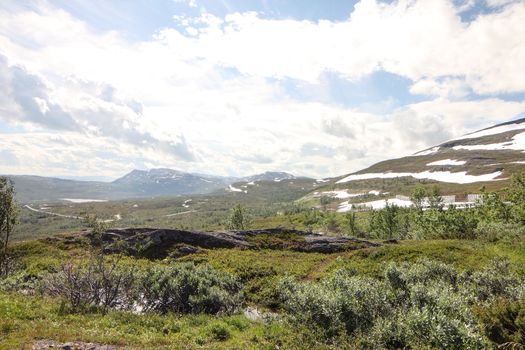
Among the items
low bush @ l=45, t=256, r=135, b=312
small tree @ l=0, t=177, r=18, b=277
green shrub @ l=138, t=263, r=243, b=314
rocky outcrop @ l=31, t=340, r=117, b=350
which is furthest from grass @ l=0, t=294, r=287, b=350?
small tree @ l=0, t=177, r=18, b=277

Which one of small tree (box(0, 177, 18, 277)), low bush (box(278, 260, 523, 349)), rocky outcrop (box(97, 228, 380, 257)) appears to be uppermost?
small tree (box(0, 177, 18, 277))

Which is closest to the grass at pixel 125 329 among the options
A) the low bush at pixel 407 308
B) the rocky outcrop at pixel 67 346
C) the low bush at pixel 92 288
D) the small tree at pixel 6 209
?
the rocky outcrop at pixel 67 346

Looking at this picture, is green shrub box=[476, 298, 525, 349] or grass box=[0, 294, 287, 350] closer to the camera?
green shrub box=[476, 298, 525, 349]

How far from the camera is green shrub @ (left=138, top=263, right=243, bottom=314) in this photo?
22797 mm

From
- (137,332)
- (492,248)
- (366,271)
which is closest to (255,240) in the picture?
(366,271)

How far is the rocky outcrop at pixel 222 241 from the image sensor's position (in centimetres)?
4362

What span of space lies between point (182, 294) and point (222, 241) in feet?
79.1

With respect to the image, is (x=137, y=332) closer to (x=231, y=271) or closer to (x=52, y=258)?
(x=231, y=271)

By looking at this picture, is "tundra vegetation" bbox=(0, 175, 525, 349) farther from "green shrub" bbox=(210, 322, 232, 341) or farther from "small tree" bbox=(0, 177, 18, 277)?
"small tree" bbox=(0, 177, 18, 277)

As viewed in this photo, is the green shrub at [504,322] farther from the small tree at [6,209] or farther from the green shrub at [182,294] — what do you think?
the small tree at [6,209]

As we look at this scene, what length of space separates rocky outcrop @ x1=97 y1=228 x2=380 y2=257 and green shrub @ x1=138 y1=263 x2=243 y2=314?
1827 cm

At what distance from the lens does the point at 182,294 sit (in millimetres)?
23500

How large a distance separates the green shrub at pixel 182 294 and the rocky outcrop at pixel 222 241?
18.3m

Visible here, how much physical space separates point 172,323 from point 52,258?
28052 millimetres
